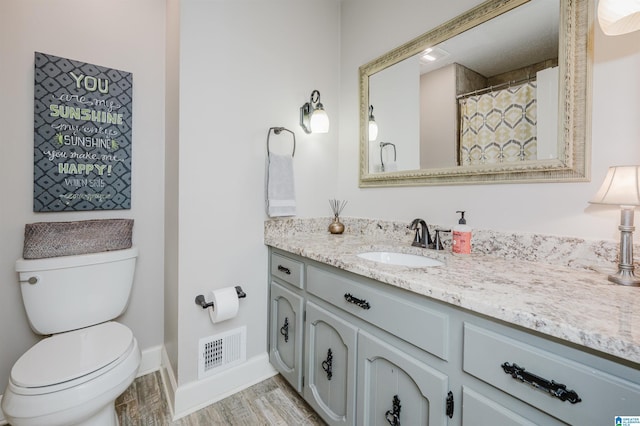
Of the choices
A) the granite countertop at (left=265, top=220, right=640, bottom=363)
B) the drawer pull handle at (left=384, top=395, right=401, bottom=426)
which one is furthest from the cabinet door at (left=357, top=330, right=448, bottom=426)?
the granite countertop at (left=265, top=220, right=640, bottom=363)

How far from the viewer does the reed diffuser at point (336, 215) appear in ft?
6.07

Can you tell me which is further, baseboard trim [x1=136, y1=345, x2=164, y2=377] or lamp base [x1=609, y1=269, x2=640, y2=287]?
baseboard trim [x1=136, y1=345, x2=164, y2=377]

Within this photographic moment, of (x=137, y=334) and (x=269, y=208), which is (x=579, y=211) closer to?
(x=269, y=208)

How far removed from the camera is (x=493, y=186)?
4.08 ft

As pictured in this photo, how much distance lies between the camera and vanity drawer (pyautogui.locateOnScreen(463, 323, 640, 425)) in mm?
532

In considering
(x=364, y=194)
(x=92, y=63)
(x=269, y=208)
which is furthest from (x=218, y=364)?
(x=92, y=63)

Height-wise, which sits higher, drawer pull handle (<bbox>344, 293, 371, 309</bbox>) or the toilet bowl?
drawer pull handle (<bbox>344, 293, 371, 309</bbox>)

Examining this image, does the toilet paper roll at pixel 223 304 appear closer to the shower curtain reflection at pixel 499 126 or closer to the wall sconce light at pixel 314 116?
the wall sconce light at pixel 314 116

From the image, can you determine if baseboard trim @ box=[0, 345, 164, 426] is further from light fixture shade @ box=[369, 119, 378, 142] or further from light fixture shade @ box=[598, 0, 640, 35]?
light fixture shade @ box=[598, 0, 640, 35]

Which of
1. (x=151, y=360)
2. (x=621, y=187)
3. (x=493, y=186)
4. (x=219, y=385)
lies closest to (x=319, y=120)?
(x=493, y=186)

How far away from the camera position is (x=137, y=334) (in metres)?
1.72

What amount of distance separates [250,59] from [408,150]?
3.47ft

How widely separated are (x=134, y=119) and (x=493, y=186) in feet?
6.48

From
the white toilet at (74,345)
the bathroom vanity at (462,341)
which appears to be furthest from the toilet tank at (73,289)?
the bathroom vanity at (462,341)
